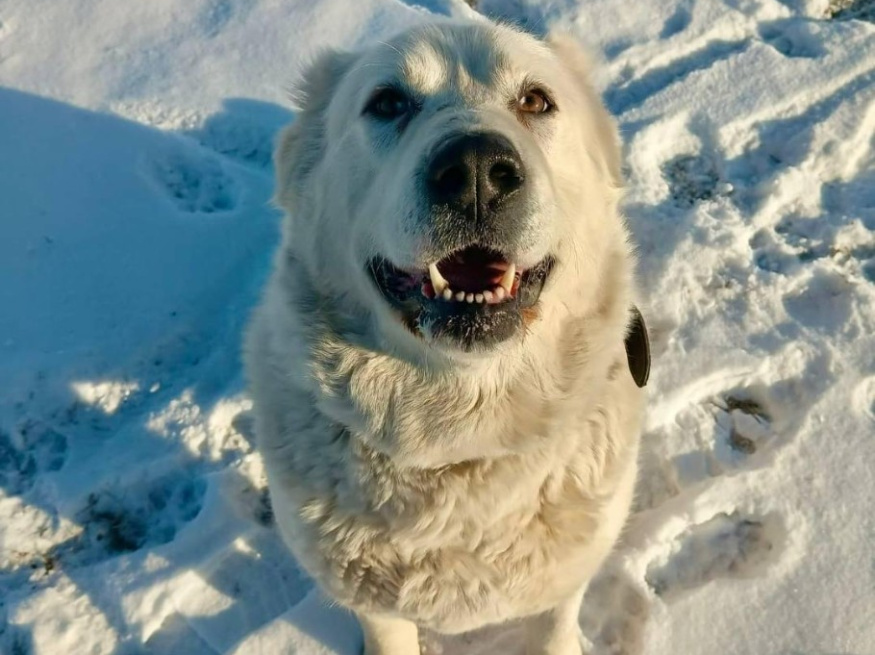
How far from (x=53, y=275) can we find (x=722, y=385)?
10.3ft

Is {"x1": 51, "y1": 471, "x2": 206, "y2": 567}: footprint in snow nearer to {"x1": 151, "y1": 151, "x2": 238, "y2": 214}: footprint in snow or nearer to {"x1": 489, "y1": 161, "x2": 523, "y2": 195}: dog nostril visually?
{"x1": 151, "y1": 151, "x2": 238, "y2": 214}: footprint in snow

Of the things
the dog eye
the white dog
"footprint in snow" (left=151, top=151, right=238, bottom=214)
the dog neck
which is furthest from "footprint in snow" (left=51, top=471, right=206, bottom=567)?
the dog eye

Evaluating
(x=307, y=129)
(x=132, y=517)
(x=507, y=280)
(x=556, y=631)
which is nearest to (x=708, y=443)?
(x=556, y=631)

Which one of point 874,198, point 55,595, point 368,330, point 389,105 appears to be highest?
point 389,105

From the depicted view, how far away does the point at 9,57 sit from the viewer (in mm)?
4281

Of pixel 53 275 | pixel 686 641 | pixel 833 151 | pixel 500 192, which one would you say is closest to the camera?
pixel 500 192

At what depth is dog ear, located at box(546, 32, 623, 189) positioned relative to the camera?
237cm

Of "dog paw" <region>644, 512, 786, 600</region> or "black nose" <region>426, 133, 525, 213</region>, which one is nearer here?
"black nose" <region>426, 133, 525, 213</region>

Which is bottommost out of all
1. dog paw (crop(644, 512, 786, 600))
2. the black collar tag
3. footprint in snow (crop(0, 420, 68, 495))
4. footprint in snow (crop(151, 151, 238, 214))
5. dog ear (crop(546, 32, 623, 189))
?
dog paw (crop(644, 512, 786, 600))

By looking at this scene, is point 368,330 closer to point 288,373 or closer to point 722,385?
point 288,373

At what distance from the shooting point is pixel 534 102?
82.1 inches

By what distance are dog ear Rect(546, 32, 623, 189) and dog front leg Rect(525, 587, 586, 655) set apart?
4.52 feet

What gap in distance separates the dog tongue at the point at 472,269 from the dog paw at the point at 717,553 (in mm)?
1581

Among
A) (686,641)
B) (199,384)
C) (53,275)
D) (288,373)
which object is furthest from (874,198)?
(53,275)
